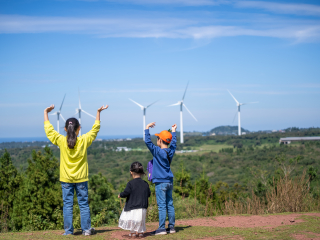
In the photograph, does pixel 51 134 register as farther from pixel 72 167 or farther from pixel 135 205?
pixel 135 205

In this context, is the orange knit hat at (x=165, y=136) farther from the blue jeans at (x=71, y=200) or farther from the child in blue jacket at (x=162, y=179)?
the blue jeans at (x=71, y=200)

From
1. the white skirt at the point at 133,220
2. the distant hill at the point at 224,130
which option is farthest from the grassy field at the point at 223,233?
the distant hill at the point at 224,130

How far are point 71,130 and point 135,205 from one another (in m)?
1.73

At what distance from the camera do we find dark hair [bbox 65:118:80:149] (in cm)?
612

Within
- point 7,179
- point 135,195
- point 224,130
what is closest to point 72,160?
point 135,195

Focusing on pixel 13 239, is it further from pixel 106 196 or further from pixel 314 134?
pixel 314 134

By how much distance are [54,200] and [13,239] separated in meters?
10.0

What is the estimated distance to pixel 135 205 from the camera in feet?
20.2

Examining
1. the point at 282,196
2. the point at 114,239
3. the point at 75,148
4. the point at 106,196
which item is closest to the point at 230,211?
the point at 282,196

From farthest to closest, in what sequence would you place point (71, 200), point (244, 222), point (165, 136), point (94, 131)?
1. point (244, 222)
2. point (165, 136)
3. point (94, 131)
4. point (71, 200)

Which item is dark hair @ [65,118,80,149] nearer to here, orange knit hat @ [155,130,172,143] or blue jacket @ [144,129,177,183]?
blue jacket @ [144,129,177,183]

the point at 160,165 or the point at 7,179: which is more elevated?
the point at 160,165

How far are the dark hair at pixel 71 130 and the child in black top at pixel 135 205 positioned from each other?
114 centimetres

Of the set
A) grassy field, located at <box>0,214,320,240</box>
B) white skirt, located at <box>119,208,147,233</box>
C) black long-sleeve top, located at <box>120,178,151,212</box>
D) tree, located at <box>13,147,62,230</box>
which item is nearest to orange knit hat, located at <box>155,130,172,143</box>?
black long-sleeve top, located at <box>120,178,151,212</box>
